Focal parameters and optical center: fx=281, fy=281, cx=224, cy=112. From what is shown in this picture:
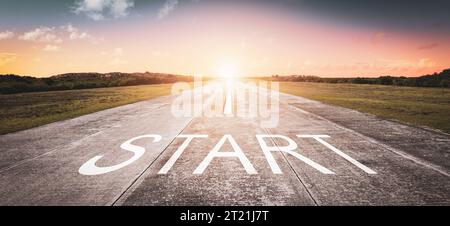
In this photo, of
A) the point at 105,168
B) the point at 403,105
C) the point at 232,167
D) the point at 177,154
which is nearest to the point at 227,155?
the point at 232,167

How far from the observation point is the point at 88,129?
10578 millimetres

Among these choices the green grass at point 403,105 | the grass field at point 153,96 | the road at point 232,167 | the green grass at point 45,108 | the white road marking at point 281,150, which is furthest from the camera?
the green grass at point 45,108

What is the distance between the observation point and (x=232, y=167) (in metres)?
5.90

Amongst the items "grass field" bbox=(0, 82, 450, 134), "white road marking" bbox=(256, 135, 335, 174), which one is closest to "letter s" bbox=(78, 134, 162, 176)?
"white road marking" bbox=(256, 135, 335, 174)

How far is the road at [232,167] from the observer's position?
438cm

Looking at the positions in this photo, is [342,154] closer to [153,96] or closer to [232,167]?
[232,167]

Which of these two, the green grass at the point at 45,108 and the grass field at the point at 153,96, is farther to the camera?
the green grass at the point at 45,108

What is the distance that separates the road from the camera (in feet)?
14.4

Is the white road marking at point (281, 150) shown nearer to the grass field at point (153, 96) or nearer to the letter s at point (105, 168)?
the letter s at point (105, 168)

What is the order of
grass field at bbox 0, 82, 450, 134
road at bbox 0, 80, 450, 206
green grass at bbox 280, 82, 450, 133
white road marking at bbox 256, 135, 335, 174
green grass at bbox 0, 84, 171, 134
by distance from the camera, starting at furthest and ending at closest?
green grass at bbox 0, 84, 171, 134, grass field at bbox 0, 82, 450, 134, green grass at bbox 280, 82, 450, 133, white road marking at bbox 256, 135, 335, 174, road at bbox 0, 80, 450, 206

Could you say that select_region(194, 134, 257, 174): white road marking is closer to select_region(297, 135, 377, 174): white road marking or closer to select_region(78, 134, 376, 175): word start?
select_region(78, 134, 376, 175): word start

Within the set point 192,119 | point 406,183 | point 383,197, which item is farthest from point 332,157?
point 192,119

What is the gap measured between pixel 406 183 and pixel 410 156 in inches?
83.2

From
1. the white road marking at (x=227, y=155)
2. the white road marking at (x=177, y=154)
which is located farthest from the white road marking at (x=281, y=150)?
the white road marking at (x=177, y=154)
